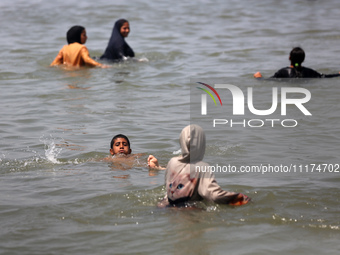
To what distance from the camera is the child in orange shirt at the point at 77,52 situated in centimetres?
1416

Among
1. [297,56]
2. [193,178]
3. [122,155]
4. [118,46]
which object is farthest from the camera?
[118,46]

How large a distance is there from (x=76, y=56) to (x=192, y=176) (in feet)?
28.6

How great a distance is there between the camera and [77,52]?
557 inches

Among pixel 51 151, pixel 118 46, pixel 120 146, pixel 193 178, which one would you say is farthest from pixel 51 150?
pixel 118 46

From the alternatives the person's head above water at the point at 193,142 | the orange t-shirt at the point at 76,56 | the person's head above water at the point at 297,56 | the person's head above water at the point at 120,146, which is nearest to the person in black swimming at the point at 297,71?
the person's head above water at the point at 297,56

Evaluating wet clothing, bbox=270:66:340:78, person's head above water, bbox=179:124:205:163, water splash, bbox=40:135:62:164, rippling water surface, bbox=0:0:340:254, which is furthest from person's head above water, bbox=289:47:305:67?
person's head above water, bbox=179:124:205:163

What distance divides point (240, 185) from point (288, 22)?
51.6 feet

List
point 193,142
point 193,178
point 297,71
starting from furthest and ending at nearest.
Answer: point 297,71 < point 193,178 < point 193,142

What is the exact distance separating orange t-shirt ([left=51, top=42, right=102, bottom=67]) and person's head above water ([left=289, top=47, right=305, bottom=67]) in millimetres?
4429

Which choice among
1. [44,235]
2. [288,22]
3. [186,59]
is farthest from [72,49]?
[288,22]

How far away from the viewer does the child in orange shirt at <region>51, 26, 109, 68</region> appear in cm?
1416

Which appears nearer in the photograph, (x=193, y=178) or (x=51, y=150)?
(x=193, y=178)

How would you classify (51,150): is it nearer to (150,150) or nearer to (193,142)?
(150,150)

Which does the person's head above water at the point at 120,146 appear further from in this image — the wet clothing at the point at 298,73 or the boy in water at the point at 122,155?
the wet clothing at the point at 298,73
